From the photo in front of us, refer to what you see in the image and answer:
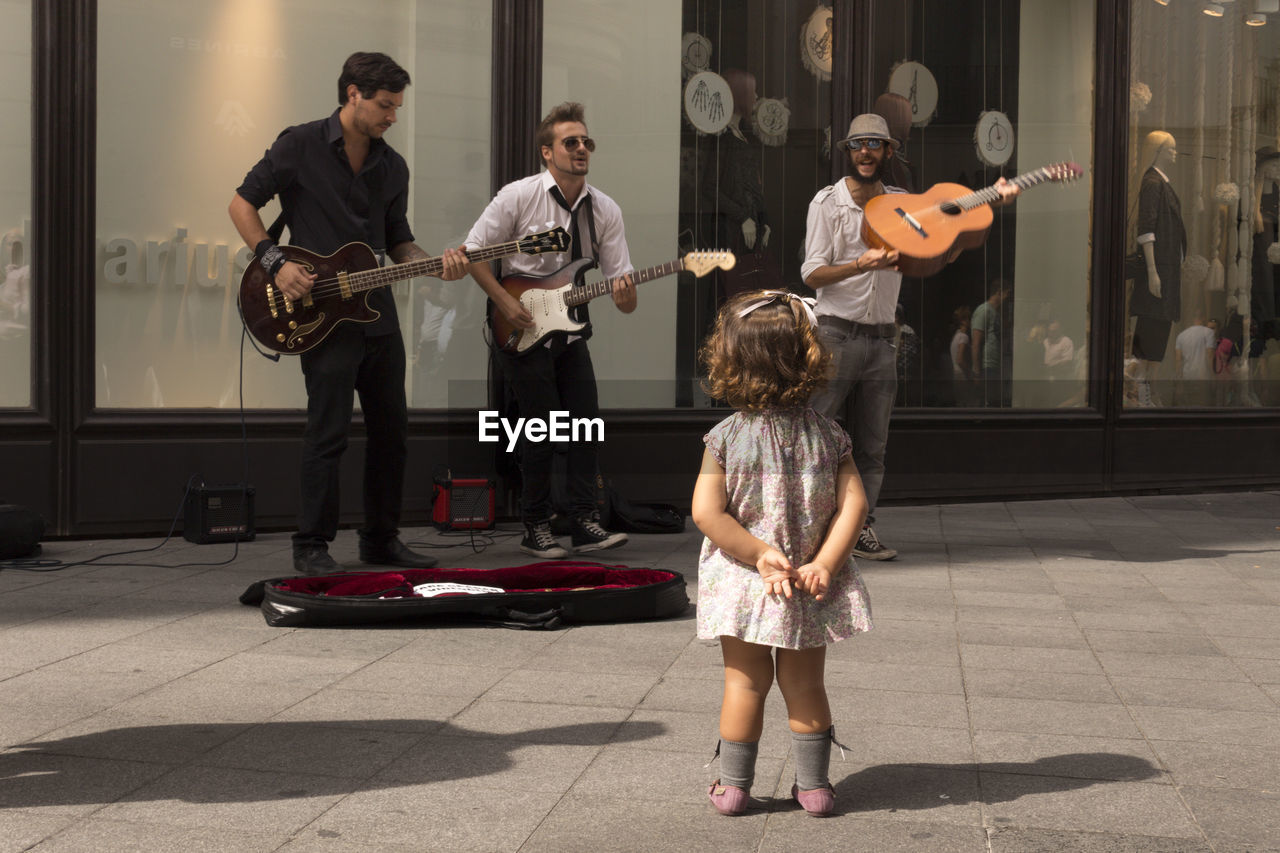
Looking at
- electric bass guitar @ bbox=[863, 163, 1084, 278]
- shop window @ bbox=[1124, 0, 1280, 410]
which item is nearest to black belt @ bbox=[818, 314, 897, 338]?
electric bass guitar @ bbox=[863, 163, 1084, 278]

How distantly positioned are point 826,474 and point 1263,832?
115 centimetres

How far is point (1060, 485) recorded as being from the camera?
980 cm

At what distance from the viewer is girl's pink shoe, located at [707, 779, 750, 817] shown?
2941mm

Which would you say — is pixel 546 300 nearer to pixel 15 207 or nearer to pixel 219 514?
pixel 219 514

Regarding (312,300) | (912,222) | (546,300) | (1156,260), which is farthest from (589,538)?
(1156,260)

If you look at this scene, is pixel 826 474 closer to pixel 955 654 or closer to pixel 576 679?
pixel 576 679

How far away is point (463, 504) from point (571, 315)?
4.49 ft

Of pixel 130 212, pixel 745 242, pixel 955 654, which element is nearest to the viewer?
pixel 955 654

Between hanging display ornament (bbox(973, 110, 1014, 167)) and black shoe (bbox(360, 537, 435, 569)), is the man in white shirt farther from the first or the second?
hanging display ornament (bbox(973, 110, 1014, 167))

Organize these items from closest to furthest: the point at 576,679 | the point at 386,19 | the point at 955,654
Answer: the point at 576,679
the point at 955,654
the point at 386,19

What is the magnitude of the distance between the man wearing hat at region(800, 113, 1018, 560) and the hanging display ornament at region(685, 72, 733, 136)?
2454 millimetres

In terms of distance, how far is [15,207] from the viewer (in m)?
7.17

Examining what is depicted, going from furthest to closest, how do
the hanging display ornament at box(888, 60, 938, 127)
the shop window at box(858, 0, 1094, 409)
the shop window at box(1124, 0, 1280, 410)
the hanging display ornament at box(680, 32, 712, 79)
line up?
the shop window at box(1124, 0, 1280, 410)
the shop window at box(858, 0, 1094, 409)
the hanging display ornament at box(888, 60, 938, 127)
the hanging display ornament at box(680, 32, 712, 79)

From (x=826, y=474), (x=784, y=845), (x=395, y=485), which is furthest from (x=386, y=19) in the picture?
(x=784, y=845)
